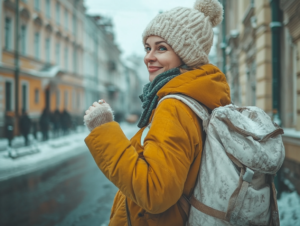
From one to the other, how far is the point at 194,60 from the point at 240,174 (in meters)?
0.62

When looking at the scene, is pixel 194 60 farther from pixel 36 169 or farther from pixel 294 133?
pixel 36 169

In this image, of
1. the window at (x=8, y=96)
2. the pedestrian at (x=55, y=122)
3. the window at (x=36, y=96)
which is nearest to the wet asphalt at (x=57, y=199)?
the window at (x=8, y=96)

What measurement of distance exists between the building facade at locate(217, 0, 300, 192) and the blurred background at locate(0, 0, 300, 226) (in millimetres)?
20

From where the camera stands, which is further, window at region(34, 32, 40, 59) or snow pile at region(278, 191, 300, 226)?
window at region(34, 32, 40, 59)

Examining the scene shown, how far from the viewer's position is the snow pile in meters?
3.90

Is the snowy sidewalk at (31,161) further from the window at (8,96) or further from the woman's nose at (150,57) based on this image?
the woman's nose at (150,57)

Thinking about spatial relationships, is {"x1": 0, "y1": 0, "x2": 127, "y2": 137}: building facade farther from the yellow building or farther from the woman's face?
the woman's face

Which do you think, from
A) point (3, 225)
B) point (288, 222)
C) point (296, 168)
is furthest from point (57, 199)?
point (296, 168)

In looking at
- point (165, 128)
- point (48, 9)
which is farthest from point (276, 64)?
point (48, 9)

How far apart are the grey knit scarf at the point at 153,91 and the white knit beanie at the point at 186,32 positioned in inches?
4.4

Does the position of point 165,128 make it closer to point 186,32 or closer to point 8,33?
point 186,32

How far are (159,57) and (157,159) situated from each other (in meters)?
0.59

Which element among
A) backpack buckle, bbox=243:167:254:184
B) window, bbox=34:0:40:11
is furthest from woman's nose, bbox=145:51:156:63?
window, bbox=34:0:40:11

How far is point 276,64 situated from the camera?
16.3 feet
